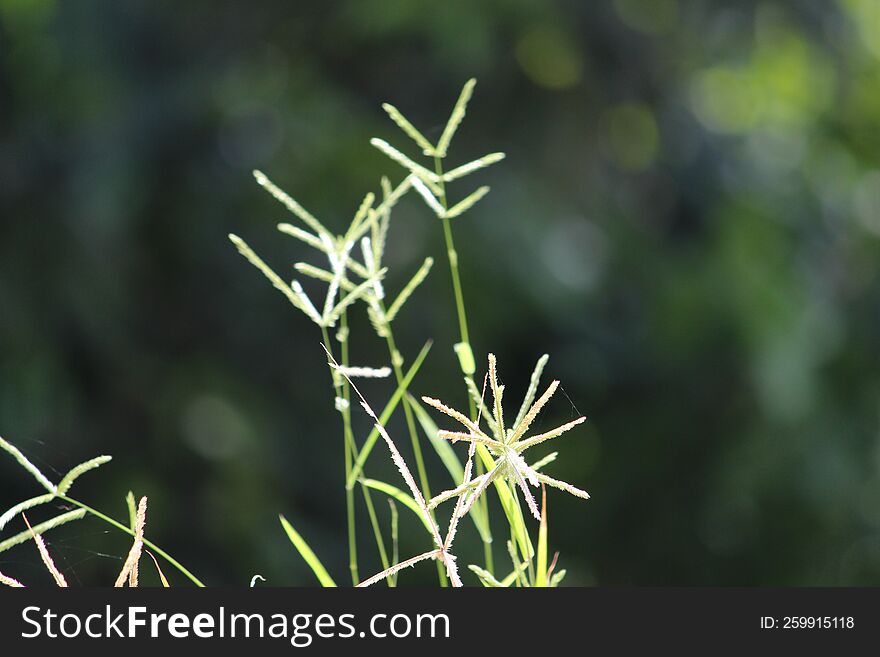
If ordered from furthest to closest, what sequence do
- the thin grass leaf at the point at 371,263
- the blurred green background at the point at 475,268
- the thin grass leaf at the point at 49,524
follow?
the blurred green background at the point at 475,268 < the thin grass leaf at the point at 371,263 < the thin grass leaf at the point at 49,524

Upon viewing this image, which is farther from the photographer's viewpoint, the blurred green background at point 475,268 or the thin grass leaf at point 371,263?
the blurred green background at point 475,268

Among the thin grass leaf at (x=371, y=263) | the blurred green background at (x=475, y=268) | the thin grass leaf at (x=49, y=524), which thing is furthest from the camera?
the blurred green background at (x=475, y=268)

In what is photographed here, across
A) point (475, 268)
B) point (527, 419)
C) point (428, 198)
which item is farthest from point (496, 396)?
point (475, 268)

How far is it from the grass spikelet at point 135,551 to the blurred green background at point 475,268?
1453mm

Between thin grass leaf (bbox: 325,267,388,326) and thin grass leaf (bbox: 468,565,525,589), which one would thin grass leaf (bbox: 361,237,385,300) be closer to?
thin grass leaf (bbox: 325,267,388,326)

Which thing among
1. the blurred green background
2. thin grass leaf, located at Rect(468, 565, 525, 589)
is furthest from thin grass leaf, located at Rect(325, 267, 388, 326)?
the blurred green background

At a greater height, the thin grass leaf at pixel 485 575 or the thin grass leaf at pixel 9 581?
the thin grass leaf at pixel 9 581

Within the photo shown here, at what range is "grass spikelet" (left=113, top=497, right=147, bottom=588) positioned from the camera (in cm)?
35

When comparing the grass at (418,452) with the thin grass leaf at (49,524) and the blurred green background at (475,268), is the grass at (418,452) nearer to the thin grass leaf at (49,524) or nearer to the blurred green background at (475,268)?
the thin grass leaf at (49,524)

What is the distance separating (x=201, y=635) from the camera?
0.36m

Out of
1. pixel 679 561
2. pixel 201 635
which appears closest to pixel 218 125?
pixel 679 561

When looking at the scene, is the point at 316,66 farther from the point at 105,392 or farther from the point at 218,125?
the point at 105,392

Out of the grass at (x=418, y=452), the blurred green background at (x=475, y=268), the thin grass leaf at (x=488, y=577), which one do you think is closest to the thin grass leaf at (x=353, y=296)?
the grass at (x=418, y=452)

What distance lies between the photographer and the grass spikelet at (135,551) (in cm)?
35
